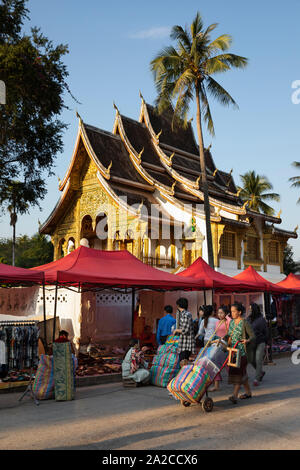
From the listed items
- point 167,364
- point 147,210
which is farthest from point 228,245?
point 167,364

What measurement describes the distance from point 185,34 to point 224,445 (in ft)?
59.2

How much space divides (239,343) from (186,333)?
141 cm

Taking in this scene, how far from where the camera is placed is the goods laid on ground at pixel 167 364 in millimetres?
9477

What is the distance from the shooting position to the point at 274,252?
1109 inches

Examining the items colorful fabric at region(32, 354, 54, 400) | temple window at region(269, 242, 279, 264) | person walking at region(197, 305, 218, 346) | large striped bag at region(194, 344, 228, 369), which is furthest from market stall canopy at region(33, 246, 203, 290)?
temple window at region(269, 242, 279, 264)

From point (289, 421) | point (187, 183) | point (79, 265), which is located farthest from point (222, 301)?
point (289, 421)

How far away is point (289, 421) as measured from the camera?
632 cm

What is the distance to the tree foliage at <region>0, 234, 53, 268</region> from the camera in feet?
155

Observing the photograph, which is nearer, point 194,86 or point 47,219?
point 194,86

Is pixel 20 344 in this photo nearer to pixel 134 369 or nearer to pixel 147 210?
pixel 134 369

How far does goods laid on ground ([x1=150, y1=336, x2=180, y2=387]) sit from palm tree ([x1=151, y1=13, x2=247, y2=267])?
9.68 meters

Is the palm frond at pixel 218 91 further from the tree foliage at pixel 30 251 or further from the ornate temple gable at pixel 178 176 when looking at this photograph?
the tree foliage at pixel 30 251
